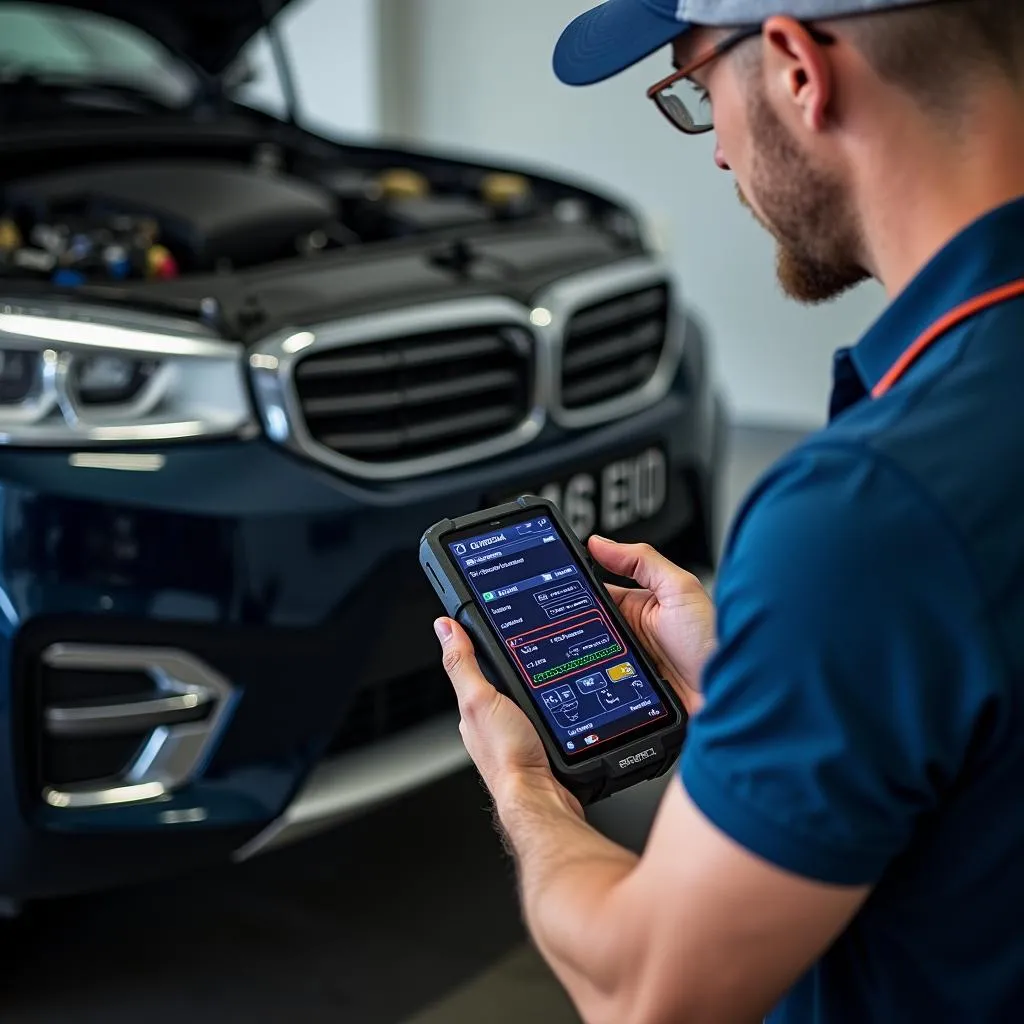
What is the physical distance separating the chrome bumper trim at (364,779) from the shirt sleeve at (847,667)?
1128mm

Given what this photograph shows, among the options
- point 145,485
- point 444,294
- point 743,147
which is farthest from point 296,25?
point 743,147

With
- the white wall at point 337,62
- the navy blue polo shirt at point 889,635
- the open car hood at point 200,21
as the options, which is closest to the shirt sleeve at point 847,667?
the navy blue polo shirt at point 889,635

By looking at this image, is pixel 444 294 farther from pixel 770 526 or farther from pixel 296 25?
pixel 296 25

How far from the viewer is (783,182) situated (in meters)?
0.73

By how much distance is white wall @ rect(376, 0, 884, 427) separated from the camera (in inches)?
164

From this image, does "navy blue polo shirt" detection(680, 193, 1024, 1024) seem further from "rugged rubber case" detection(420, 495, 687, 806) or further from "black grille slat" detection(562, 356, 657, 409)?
"black grille slat" detection(562, 356, 657, 409)

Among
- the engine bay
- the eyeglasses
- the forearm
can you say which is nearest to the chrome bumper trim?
the engine bay

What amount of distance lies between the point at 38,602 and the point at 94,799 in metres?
0.24

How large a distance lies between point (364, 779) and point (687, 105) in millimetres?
1059

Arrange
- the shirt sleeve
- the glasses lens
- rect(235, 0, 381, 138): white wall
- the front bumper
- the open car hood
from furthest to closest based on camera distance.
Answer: rect(235, 0, 381, 138): white wall
the open car hood
the front bumper
the glasses lens
the shirt sleeve

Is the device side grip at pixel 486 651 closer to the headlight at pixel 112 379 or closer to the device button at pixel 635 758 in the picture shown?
the device button at pixel 635 758

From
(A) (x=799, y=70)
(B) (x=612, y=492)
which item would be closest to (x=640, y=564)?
(A) (x=799, y=70)

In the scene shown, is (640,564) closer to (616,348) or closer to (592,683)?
(592,683)

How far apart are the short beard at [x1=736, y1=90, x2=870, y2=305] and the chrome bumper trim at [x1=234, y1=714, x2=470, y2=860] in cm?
109
